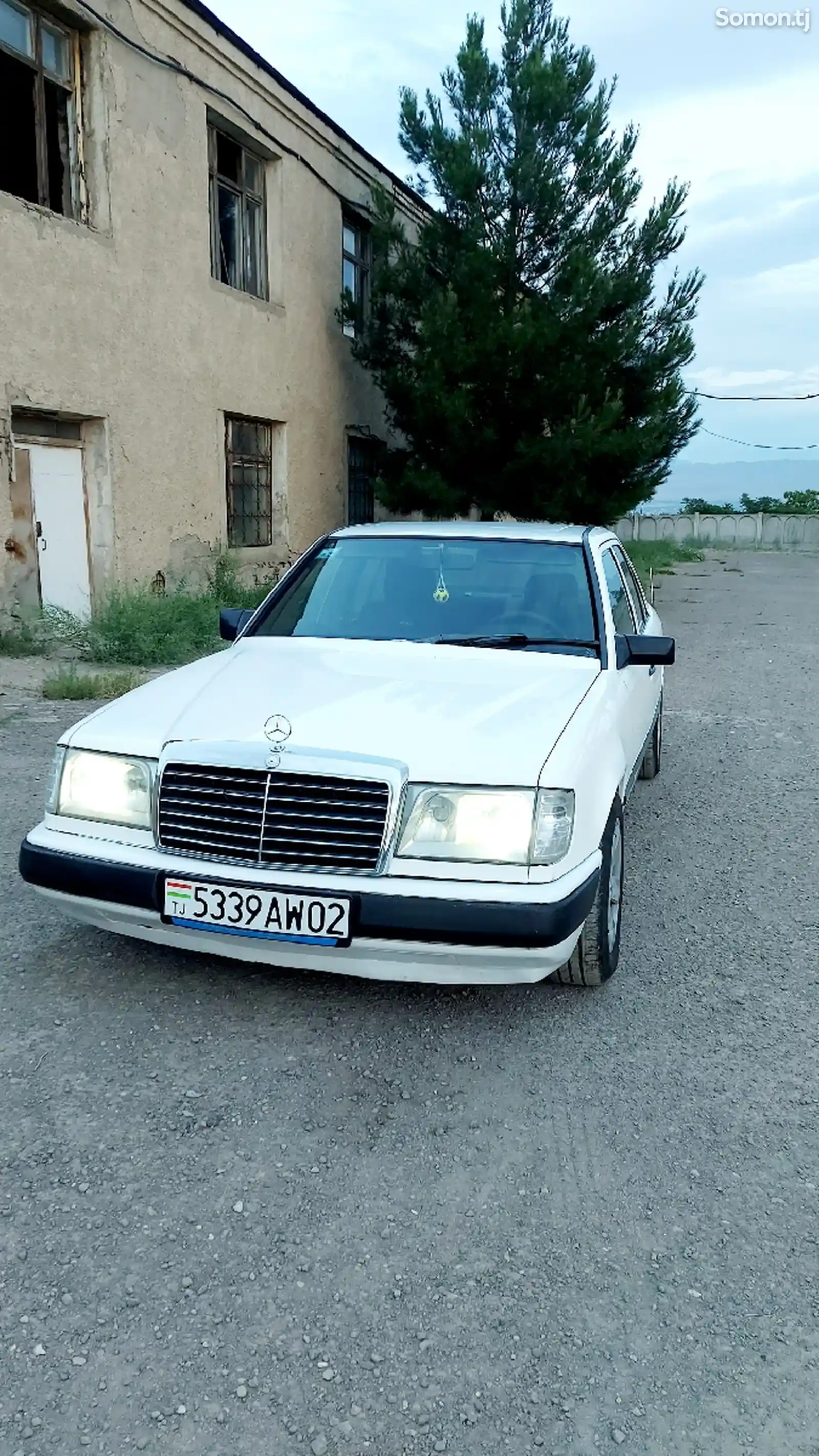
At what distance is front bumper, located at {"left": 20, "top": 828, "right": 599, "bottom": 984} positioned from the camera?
2.82m

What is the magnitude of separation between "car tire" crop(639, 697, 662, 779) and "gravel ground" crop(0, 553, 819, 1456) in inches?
80.2

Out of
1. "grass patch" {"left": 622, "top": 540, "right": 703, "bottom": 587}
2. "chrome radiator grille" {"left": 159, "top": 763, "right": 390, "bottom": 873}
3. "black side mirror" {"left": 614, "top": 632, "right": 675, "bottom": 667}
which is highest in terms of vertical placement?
"black side mirror" {"left": 614, "top": 632, "right": 675, "bottom": 667}

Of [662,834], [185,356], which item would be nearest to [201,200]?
[185,356]

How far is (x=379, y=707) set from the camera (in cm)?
327

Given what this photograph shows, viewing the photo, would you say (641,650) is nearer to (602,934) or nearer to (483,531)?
(483,531)

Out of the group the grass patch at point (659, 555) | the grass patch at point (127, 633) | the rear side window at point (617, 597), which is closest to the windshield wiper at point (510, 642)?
the rear side window at point (617, 597)

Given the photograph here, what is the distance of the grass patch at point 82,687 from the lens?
7961mm

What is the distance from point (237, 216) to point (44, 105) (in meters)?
3.69

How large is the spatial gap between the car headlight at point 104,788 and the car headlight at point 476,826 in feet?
2.60

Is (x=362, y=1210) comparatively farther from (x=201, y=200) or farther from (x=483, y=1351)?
(x=201, y=200)

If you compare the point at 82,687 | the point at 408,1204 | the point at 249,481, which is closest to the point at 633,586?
the point at 408,1204

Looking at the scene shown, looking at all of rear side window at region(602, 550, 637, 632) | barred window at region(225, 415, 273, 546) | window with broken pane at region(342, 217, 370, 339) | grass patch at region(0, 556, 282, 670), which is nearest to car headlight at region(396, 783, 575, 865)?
rear side window at region(602, 550, 637, 632)

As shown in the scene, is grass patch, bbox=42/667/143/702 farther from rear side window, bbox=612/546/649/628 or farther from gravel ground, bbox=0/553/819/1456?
gravel ground, bbox=0/553/819/1456

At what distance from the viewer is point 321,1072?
9.55ft
